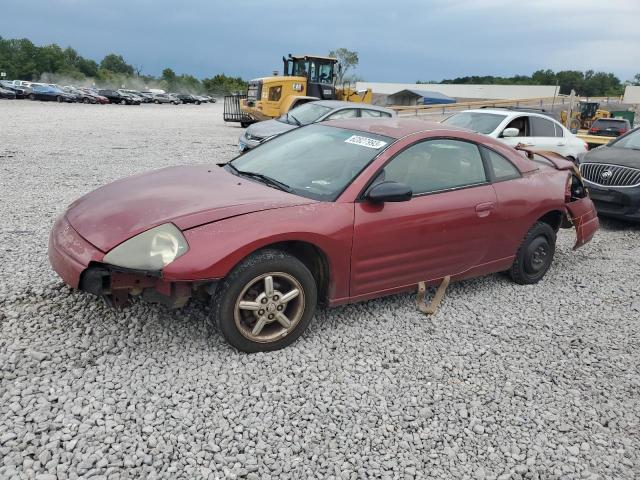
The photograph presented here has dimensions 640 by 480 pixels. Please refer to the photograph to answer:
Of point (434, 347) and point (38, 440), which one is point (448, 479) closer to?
point (434, 347)

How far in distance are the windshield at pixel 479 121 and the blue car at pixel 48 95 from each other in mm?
41535

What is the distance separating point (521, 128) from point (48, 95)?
42.9m

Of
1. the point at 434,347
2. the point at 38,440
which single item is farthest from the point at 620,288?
the point at 38,440

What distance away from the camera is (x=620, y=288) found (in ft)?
17.1

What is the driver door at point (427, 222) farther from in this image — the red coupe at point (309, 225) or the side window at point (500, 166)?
the side window at point (500, 166)

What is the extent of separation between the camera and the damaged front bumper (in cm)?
302

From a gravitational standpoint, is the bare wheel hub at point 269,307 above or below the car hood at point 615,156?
below

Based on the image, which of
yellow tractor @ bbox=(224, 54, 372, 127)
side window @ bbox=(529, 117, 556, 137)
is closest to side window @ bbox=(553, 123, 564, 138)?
side window @ bbox=(529, 117, 556, 137)

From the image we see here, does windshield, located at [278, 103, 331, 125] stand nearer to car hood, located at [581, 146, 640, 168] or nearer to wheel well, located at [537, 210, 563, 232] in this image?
car hood, located at [581, 146, 640, 168]

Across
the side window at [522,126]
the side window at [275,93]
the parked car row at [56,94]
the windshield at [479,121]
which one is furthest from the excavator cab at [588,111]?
the parked car row at [56,94]

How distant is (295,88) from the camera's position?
67.0 ft

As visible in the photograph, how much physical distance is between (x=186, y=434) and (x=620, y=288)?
4472 mm

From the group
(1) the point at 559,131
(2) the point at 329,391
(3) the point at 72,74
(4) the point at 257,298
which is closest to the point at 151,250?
(4) the point at 257,298

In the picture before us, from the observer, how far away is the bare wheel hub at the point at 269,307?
3.25 meters
